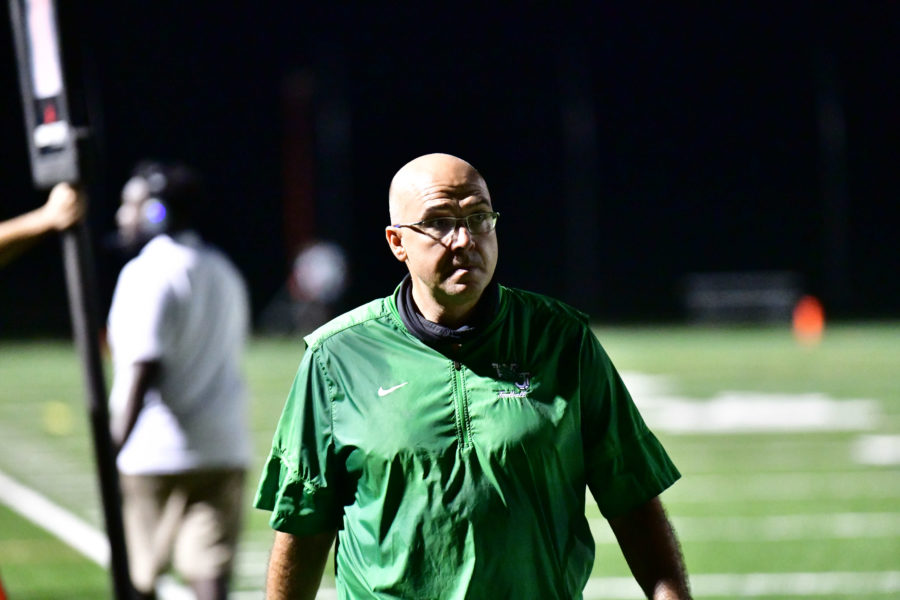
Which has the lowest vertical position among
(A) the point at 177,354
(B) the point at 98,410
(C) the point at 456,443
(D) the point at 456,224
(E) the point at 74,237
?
(A) the point at 177,354

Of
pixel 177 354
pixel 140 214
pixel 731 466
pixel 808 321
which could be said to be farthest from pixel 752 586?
pixel 808 321

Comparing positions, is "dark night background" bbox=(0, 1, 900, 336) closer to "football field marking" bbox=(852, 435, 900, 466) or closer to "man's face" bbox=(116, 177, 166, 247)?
"football field marking" bbox=(852, 435, 900, 466)

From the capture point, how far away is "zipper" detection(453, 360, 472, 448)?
9.92ft

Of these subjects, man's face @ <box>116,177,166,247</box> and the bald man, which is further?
man's face @ <box>116,177,166,247</box>

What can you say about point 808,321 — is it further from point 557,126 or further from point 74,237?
point 74,237

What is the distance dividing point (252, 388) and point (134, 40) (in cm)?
1843

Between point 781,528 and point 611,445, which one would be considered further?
point 781,528

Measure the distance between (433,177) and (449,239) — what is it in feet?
0.46

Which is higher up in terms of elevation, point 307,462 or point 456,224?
point 456,224

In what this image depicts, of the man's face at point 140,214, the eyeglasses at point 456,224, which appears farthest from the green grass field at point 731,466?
the eyeglasses at point 456,224

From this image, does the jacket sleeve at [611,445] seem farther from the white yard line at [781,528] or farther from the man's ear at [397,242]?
the white yard line at [781,528]

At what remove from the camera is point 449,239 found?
10.1 feet

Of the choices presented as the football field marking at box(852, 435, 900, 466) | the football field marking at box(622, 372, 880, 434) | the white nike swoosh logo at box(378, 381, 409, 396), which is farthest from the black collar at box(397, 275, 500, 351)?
the football field marking at box(622, 372, 880, 434)

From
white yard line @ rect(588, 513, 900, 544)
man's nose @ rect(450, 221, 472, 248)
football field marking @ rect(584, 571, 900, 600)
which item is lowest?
white yard line @ rect(588, 513, 900, 544)
